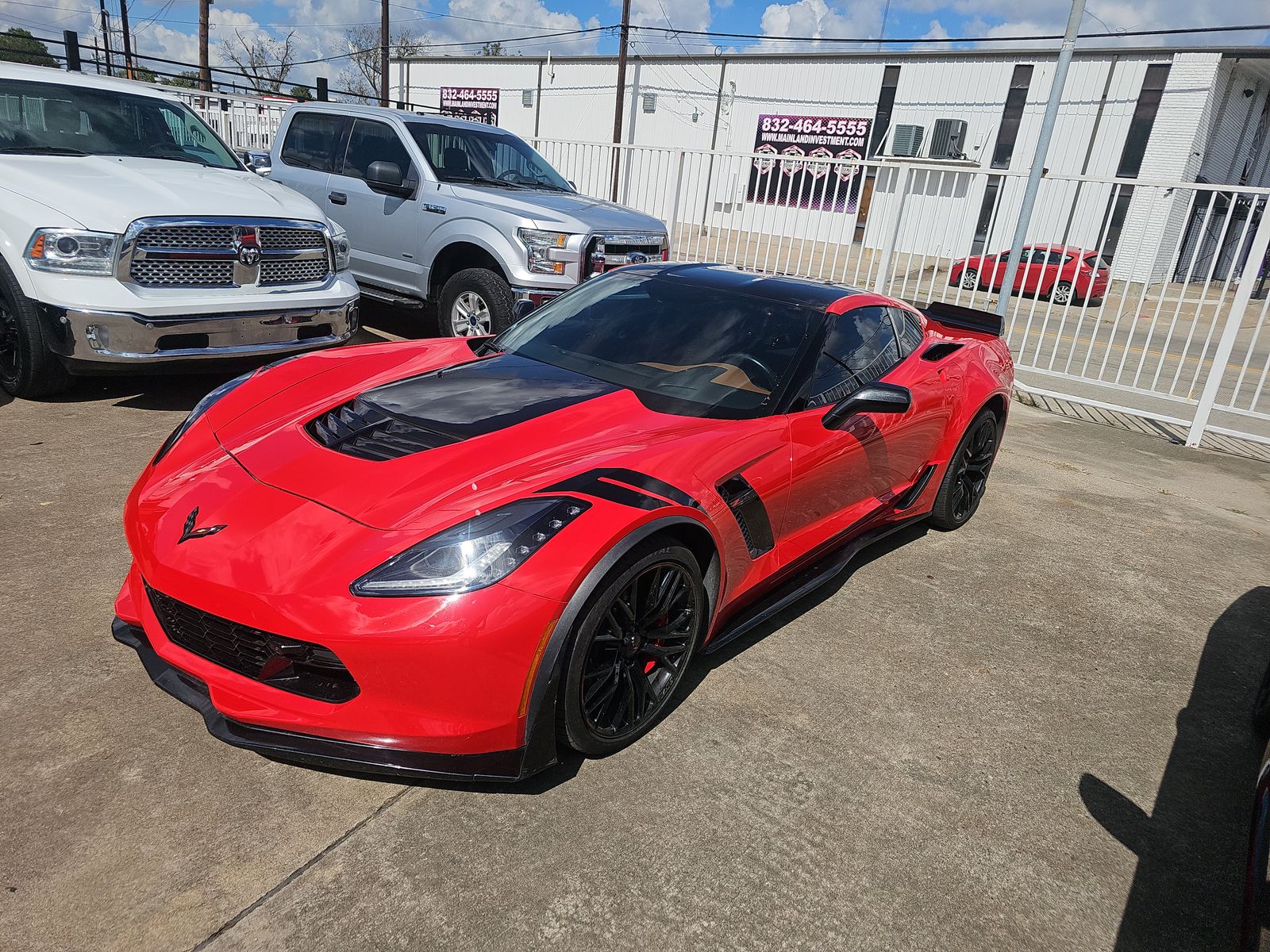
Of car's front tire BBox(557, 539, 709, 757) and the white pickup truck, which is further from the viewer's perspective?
the white pickup truck

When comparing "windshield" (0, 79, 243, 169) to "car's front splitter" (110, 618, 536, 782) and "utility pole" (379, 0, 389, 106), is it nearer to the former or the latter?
"car's front splitter" (110, 618, 536, 782)

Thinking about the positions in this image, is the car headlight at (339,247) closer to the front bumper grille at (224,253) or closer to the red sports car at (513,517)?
the front bumper grille at (224,253)

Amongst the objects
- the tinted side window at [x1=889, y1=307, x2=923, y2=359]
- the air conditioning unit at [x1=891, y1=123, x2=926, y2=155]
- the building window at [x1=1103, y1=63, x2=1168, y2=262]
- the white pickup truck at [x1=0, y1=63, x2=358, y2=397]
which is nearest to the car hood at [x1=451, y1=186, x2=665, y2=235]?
the white pickup truck at [x1=0, y1=63, x2=358, y2=397]

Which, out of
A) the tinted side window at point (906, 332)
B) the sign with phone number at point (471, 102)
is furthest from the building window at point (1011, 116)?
the tinted side window at point (906, 332)

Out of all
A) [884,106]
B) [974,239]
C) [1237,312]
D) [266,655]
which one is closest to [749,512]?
[266,655]

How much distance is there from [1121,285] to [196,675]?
32.8 ft

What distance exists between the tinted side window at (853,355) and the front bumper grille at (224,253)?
12.6 feet

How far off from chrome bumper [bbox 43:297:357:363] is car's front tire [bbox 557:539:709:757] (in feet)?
12.4

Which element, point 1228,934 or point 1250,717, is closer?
point 1228,934

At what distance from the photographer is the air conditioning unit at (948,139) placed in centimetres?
2714

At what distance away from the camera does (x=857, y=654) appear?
3.38 m

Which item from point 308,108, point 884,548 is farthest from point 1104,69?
point 884,548

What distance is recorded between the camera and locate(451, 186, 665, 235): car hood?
6.89 metres

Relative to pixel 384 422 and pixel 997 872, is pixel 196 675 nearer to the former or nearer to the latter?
pixel 384 422
